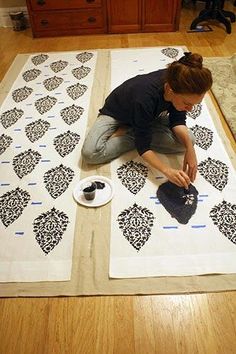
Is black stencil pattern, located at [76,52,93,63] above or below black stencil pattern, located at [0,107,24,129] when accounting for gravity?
above

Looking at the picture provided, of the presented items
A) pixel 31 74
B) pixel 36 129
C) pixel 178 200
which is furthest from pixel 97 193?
pixel 31 74

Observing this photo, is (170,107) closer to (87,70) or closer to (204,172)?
(204,172)

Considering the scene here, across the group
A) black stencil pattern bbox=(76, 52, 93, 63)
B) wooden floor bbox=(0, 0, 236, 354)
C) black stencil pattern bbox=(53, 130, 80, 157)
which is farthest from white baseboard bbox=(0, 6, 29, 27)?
→ wooden floor bbox=(0, 0, 236, 354)

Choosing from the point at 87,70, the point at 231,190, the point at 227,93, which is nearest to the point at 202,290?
the point at 231,190

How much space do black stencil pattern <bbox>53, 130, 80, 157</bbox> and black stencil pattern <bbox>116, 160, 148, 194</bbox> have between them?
0.33 meters

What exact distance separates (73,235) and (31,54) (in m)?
2.04

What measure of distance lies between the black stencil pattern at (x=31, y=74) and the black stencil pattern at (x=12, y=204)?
3.94 ft

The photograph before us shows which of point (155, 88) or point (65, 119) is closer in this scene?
point (155, 88)

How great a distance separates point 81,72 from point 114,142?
1059 millimetres

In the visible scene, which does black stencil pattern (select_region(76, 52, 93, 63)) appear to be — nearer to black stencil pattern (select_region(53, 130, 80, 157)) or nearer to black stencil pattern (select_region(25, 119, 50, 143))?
black stencil pattern (select_region(25, 119, 50, 143))

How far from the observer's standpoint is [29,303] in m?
1.06

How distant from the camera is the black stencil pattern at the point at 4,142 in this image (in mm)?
1687

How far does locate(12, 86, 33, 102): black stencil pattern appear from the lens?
2.08 m

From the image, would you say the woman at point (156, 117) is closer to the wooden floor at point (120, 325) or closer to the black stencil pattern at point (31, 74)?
the wooden floor at point (120, 325)
